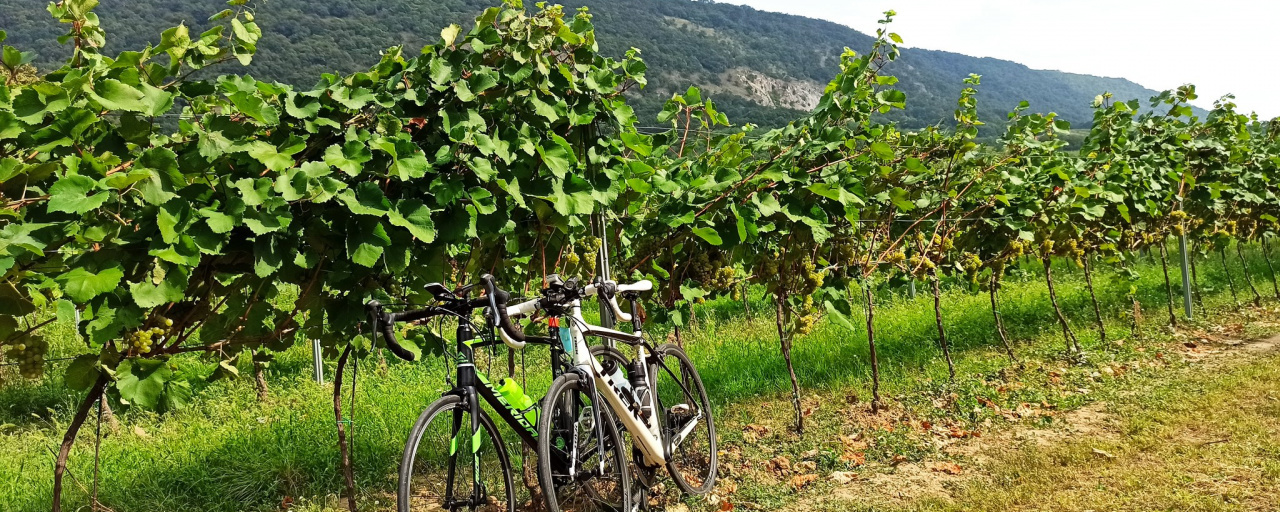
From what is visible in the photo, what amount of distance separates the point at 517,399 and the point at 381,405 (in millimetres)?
3101

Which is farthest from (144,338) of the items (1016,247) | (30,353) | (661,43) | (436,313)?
(661,43)

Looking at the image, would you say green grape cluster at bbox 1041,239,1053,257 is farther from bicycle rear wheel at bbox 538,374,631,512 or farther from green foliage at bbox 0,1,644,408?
bicycle rear wheel at bbox 538,374,631,512

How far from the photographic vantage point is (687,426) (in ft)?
12.0

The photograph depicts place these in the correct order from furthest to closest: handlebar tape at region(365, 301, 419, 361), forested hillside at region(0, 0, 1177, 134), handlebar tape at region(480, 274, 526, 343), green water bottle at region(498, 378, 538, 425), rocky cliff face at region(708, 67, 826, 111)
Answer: rocky cliff face at region(708, 67, 826, 111) < forested hillside at region(0, 0, 1177, 134) < green water bottle at region(498, 378, 538, 425) < handlebar tape at region(480, 274, 526, 343) < handlebar tape at region(365, 301, 419, 361)

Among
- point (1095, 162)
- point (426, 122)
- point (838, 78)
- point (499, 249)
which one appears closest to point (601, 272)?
point (499, 249)

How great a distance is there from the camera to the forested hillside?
32.9 meters

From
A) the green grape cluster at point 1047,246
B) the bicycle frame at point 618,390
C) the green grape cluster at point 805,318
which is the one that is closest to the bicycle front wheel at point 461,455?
the bicycle frame at point 618,390

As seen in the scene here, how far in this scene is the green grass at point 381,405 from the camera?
4.23 meters

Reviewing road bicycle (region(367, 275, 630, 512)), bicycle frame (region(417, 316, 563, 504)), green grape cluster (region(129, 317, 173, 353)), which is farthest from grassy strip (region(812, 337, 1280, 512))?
green grape cluster (region(129, 317, 173, 353))

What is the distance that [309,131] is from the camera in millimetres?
2734

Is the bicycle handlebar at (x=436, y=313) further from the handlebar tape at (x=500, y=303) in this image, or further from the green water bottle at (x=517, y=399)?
the green water bottle at (x=517, y=399)

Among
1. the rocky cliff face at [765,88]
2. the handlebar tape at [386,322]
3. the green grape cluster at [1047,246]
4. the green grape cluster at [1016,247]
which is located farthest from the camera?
the rocky cliff face at [765,88]

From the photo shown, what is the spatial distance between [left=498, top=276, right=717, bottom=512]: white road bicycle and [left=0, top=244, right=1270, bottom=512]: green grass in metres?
0.58

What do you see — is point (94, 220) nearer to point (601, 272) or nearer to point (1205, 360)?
point (601, 272)
